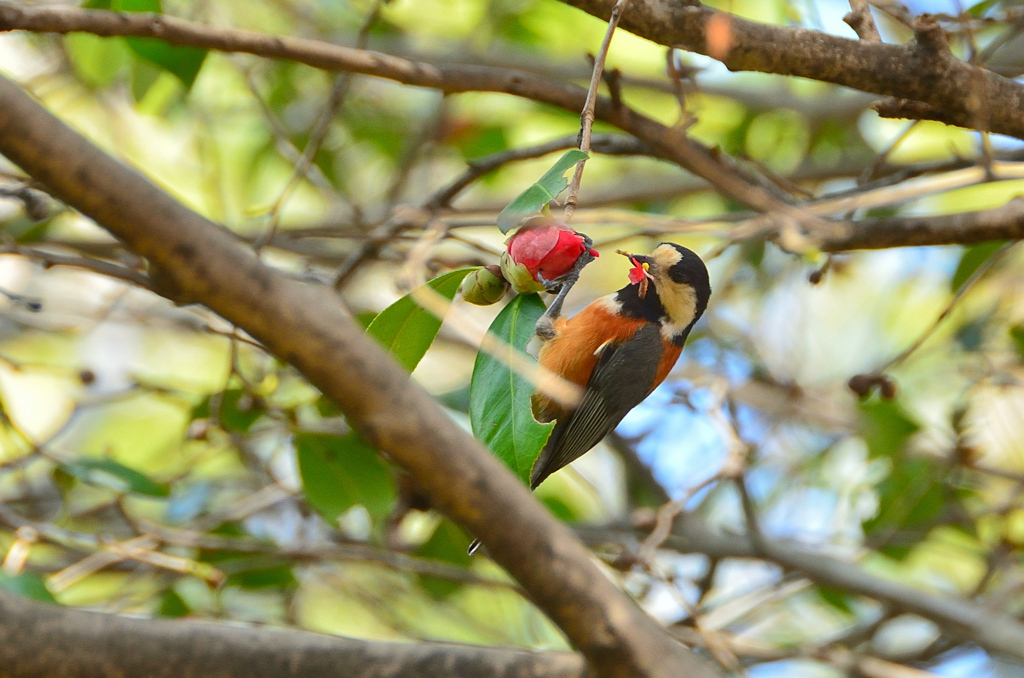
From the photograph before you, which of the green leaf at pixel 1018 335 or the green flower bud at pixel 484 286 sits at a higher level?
the green leaf at pixel 1018 335

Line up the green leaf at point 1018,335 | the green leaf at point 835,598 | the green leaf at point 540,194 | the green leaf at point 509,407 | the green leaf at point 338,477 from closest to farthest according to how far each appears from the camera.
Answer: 1. the green leaf at point 540,194
2. the green leaf at point 509,407
3. the green leaf at point 338,477
4. the green leaf at point 1018,335
5. the green leaf at point 835,598

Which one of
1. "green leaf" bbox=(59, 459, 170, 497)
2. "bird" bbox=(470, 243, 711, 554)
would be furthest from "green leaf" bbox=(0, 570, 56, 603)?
"bird" bbox=(470, 243, 711, 554)

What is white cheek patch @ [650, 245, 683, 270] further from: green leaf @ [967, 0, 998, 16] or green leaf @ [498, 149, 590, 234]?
green leaf @ [498, 149, 590, 234]

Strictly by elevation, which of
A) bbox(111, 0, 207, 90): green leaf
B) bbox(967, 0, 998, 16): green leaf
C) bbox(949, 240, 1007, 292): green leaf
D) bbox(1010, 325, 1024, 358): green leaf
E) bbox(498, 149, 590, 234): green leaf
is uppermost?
bbox(967, 0, 998, 16): green leaf

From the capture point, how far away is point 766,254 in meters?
5.14

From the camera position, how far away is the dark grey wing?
305 centimetres

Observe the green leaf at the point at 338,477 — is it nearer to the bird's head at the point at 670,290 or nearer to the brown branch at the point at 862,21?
the bird's head at the point at 670,290

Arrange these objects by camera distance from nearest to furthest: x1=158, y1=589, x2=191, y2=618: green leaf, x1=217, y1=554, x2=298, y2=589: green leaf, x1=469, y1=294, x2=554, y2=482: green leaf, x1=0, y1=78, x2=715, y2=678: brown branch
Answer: x1=0, y1=78, x2=715, y2=678: brown branch → x1=469, y1=294, x2=554, y2=482: green leaf → x1=158, y1=589, x2=191, y2=618: green leaf → x1=217, y1=554, x2=298, y2=589: green leaf

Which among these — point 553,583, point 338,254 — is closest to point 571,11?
point 338,254

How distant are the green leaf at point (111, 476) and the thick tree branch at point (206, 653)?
1085 millimetres

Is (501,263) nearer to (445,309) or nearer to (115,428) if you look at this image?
(445,309)

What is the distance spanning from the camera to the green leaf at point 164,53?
2.72 meters

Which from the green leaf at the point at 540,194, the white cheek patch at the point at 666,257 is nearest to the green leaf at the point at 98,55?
the white cheek patch at the point at 666,257

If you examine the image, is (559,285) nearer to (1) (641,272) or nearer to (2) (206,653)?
(1) (641,272)
